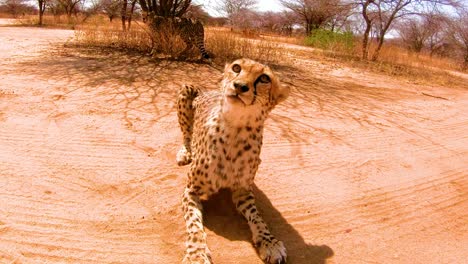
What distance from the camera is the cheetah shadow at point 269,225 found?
8.12 ft

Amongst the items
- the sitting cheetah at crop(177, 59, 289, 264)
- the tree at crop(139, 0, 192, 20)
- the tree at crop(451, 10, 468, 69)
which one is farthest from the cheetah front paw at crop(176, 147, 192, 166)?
the tree at crop(451, 10, 468, 69)

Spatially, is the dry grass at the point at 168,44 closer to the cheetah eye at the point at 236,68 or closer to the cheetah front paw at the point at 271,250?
the cheetah eye at the point at 236,68

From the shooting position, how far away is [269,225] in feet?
9.04

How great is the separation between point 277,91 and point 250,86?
28 cm

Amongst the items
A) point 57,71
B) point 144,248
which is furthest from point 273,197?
point 57,71

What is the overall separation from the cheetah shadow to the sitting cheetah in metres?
0.10

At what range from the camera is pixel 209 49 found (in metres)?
9.31

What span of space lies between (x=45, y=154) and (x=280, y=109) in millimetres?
3125

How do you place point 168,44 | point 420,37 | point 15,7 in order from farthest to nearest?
point 15,7
point 420,37
point 168,44

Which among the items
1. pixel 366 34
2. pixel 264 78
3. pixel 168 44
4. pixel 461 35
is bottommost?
pixel 264 78

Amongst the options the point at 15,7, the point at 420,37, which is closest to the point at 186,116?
the point at 420,37

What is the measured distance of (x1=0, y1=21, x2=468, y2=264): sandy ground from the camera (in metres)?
2.46

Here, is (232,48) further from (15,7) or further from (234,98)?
(15,7)

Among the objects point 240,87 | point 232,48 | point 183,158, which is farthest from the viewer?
point 232,48
